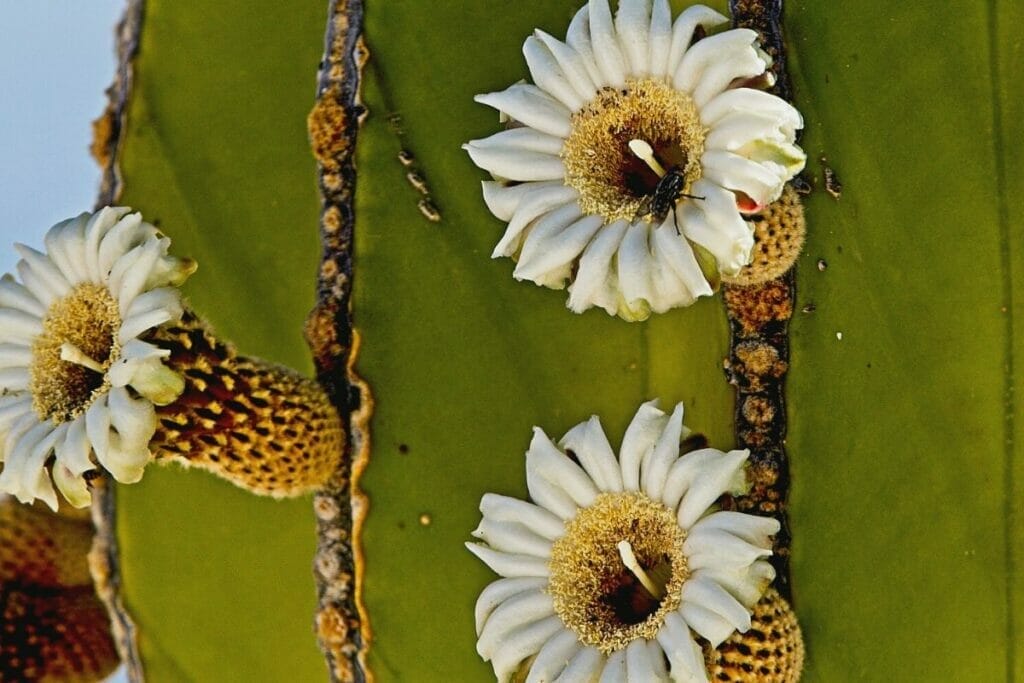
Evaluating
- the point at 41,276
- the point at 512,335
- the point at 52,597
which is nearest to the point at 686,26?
the point at 512,335

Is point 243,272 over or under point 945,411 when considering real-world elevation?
over

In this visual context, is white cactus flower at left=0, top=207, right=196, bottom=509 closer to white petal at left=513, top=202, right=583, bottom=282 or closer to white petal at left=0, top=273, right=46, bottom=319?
white petal at left=0, top=273, right=46, bottom=319

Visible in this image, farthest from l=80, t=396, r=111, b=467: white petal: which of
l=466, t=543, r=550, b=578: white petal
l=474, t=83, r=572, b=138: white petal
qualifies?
l=474, t=83, r=572, b=138: white petal

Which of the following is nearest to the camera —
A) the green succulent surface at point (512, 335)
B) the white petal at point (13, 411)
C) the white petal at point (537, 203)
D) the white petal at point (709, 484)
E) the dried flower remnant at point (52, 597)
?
the white petal at point (709, 484)

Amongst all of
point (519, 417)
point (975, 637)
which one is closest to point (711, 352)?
point (519, 417)

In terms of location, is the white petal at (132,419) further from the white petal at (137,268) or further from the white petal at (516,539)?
the white petal at (516,539)

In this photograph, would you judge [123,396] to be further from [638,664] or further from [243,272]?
[638,664]

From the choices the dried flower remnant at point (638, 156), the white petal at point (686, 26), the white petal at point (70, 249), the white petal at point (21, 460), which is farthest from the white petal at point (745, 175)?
the white petal at point (21, 460)

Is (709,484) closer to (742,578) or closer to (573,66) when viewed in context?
(742,578)
